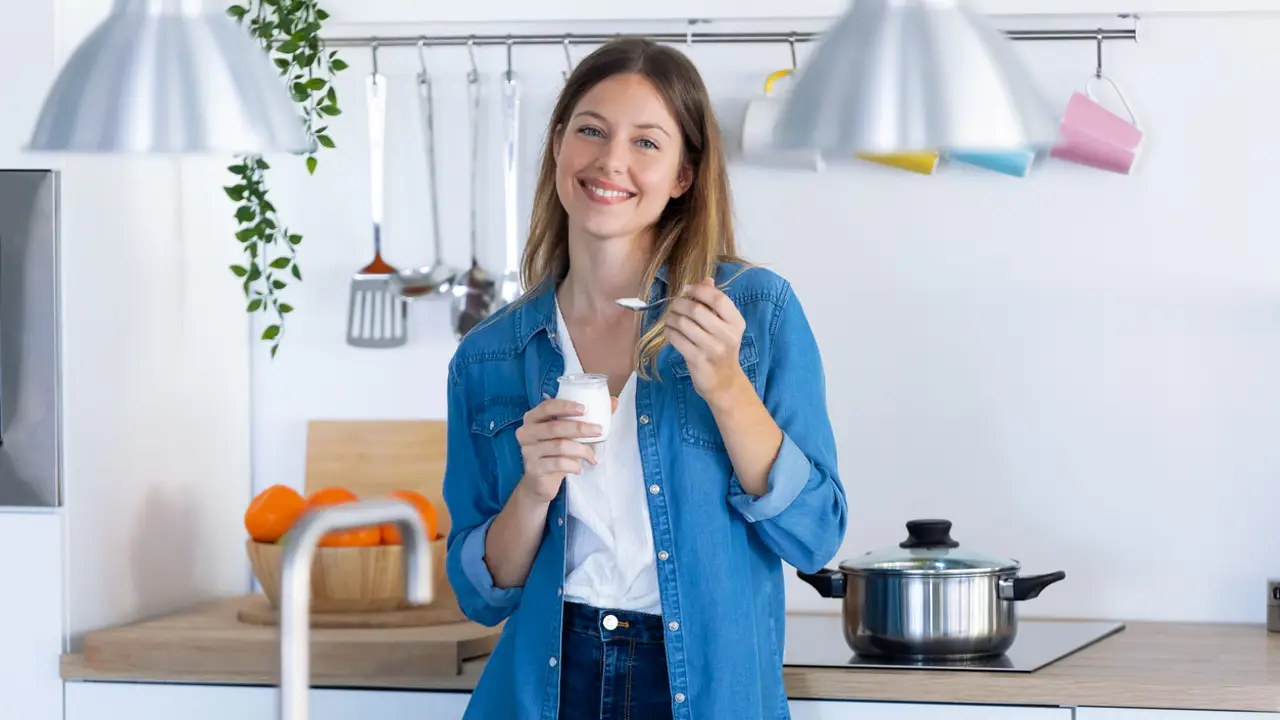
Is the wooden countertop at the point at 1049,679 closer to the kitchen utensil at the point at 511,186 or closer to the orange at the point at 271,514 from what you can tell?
the orange at the point at 271,514

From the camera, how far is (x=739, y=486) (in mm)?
1673

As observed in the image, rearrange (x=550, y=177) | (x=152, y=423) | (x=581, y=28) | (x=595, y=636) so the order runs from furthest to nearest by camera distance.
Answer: (x=581, y=28)
(x=152, y=423)
(x=550, y=177)
(x=595, y=636)

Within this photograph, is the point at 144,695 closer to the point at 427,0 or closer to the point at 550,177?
the point at 550,177

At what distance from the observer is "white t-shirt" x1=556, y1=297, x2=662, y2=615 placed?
1662 mm

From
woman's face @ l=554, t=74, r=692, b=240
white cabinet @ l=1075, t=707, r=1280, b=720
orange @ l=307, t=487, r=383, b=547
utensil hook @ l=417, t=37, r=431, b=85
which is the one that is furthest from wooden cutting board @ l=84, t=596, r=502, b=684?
utensil hook @ l=417, t=37, r=431, b=85

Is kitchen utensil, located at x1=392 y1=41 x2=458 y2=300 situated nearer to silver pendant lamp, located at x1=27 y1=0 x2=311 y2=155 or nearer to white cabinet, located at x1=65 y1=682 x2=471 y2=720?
white cabinet, located at x1=65 y1=682 x2=471 y2=720

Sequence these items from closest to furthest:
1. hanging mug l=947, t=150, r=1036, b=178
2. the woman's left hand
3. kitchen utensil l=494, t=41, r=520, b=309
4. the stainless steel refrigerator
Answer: the woman's left hand
the stainless steel refrigerator
hanging mug l=947, t=150, r=1036, b=178
kitchen utensil l=494, t=41, r=520, b=309

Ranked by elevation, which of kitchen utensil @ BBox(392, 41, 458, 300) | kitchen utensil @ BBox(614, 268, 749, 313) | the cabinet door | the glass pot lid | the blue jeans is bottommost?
the cabinet door

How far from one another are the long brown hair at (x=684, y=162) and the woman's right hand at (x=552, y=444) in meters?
0.14

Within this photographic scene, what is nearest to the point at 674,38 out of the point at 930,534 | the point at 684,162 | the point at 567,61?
the point at 567,61

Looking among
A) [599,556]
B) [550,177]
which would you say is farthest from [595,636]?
[550,177]

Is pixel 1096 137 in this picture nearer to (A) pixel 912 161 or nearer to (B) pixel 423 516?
(A) pixel 912 161

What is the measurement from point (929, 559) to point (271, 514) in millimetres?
962

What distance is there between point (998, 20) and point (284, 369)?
51.6 inches
